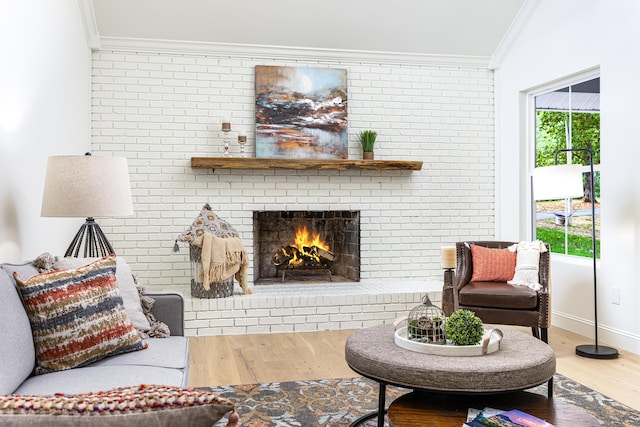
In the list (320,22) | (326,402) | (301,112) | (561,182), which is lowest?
(326,402)

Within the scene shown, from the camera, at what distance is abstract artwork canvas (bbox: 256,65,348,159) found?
5.68m

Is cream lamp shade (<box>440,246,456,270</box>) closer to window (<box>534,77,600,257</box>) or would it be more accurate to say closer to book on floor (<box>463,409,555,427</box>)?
book on floor (<box>463,409,555,427</box>)

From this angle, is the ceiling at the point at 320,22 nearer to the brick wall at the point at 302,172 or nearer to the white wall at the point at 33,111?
the brick wall at the point at 302,172

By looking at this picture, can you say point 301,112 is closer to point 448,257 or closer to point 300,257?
point 300,257

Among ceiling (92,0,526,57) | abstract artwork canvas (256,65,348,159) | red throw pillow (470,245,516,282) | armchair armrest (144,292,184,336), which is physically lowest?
armchair armrest (144,292,184,336)

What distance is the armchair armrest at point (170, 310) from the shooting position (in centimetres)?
306

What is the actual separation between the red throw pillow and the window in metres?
0.80

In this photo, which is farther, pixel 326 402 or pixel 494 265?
pixel 494 265

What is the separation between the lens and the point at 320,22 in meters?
5.53

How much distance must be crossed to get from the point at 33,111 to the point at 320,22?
9.45ft

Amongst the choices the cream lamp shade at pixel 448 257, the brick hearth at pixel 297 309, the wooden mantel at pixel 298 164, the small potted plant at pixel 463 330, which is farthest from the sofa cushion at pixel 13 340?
the wooden mantel at pixel 298 164

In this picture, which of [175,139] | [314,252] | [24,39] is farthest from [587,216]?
[24,39]

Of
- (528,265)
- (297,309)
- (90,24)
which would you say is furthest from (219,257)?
(528,265)

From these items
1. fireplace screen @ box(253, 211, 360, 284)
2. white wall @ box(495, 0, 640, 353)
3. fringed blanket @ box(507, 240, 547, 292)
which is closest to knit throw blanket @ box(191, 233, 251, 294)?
fireplace screen @ box(253, 211, 360, 284)
